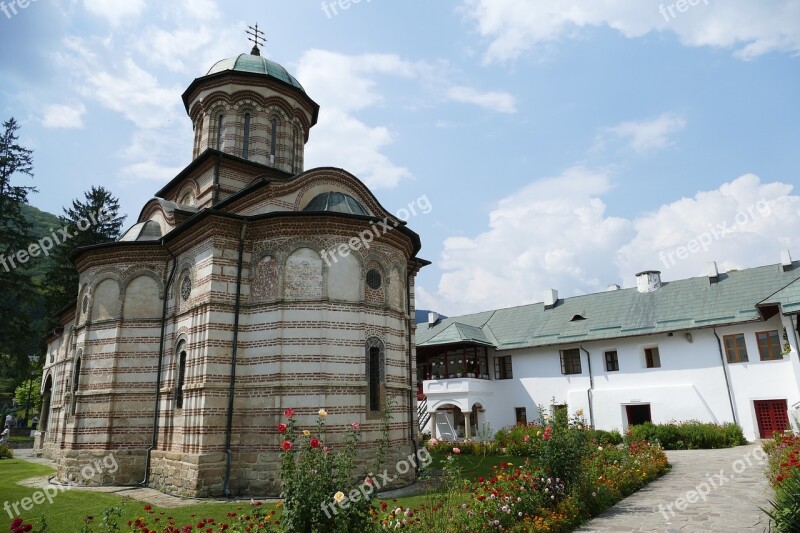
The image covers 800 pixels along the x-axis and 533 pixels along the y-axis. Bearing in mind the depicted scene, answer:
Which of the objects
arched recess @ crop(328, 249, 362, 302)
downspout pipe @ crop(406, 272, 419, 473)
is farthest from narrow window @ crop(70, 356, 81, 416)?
downspout pipe @ crop(406, 272, 419, 473)

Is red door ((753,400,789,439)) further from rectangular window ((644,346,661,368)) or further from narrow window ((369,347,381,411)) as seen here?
narrow window ((369,347,381,411))

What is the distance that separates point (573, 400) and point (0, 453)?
71.1 ft

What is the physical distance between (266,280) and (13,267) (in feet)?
61.4

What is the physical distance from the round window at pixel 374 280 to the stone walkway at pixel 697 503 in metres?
6.27

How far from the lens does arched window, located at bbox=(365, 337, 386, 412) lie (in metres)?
10.9

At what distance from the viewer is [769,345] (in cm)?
1714

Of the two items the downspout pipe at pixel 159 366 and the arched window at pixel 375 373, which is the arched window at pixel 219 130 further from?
the arched window at pixel 375 373

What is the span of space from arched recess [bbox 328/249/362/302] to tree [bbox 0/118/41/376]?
1820cm

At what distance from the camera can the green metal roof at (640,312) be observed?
718 inches

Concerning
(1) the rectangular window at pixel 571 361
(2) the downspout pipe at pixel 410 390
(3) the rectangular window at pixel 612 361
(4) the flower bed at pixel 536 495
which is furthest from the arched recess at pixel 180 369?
(3) the rectangular window at pixel 612 361

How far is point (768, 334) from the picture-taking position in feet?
56.5

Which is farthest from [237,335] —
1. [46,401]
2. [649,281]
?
[649,281]

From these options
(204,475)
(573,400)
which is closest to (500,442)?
(573,400)

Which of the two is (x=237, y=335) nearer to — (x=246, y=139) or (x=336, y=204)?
(x=336, y=204)
